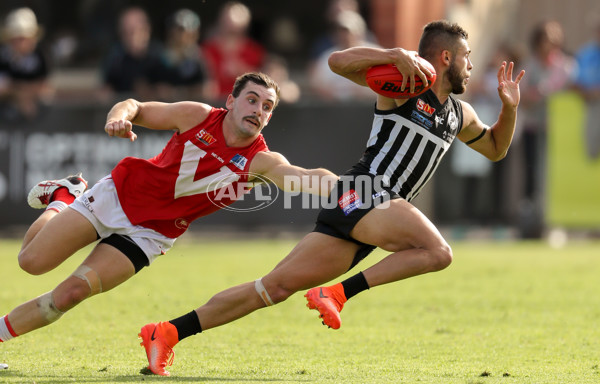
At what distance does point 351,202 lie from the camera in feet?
20.2

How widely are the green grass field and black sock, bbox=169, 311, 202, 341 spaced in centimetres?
23

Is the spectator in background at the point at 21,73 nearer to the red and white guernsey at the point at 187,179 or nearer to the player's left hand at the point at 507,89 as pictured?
the red and white guernsey at the point at 187,179

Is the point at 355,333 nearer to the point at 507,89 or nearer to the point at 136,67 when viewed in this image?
the point at 507,89

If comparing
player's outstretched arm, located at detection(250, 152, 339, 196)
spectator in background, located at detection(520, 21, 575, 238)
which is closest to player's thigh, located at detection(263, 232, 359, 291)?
player's outstretched arm, located at detection(250, 152, 339, 196)

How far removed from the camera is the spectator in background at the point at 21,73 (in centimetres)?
1463

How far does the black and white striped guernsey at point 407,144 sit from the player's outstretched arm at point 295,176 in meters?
0.21

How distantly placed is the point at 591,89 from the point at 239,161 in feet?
30.0

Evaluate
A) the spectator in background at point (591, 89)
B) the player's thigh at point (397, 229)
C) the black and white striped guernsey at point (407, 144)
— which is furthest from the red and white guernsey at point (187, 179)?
the spectator in background at point (591, 89)

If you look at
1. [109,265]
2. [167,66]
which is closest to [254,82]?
[109,265]

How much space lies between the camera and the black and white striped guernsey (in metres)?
6.31

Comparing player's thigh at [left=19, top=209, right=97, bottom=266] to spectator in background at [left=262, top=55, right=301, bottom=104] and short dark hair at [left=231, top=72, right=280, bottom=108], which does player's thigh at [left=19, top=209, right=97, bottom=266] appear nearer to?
short dark hair at [left=231, top=72, right=280, bottom=108]

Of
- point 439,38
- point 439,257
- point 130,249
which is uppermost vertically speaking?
point 439,38

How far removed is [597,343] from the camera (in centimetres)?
709

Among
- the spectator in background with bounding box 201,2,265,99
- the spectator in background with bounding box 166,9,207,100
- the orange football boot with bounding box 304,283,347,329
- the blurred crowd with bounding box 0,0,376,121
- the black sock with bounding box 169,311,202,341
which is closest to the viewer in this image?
the orange football boot with bounding box 304,283,347,329
